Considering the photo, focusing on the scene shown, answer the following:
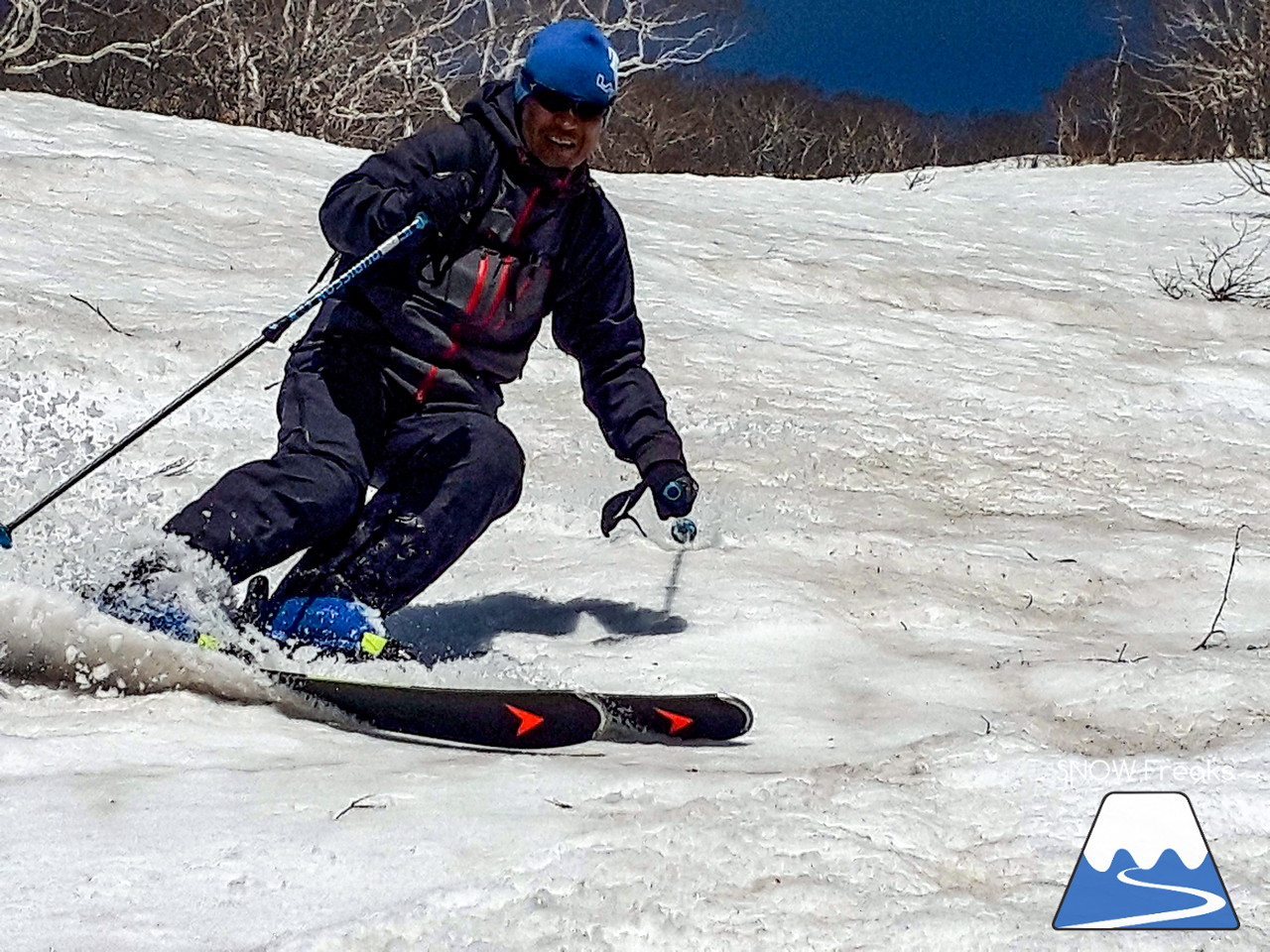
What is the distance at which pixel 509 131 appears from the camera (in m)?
3.09

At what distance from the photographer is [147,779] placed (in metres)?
2.09

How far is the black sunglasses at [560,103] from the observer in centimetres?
301

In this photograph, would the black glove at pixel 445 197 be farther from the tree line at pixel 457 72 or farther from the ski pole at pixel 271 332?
the tree line at pixel 457 72

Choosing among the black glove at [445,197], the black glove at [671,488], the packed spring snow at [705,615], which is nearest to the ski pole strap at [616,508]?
the black glove at [671,488]

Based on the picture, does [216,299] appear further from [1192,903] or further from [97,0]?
[97,0]

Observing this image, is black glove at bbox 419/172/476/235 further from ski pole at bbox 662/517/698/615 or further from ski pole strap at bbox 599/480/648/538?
ski pole at bbox 662/517/698/615

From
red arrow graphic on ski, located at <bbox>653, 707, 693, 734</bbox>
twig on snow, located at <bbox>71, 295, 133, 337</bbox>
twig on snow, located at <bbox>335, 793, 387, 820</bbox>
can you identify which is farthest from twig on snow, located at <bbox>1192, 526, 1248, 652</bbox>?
twig on snow, located at <bbox>71, 295, 133, 337</bbox>

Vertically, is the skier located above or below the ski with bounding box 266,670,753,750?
above

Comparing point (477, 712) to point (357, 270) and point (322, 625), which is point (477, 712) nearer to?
point (322, 625)

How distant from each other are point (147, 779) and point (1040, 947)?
122 cm

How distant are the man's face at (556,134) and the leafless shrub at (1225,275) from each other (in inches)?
239

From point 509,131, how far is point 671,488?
849 millimetres

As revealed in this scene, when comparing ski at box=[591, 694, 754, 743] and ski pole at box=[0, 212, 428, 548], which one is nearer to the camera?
ski at box=[591, 694, 754, 743]

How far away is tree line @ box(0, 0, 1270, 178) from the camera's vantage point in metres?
15.8
